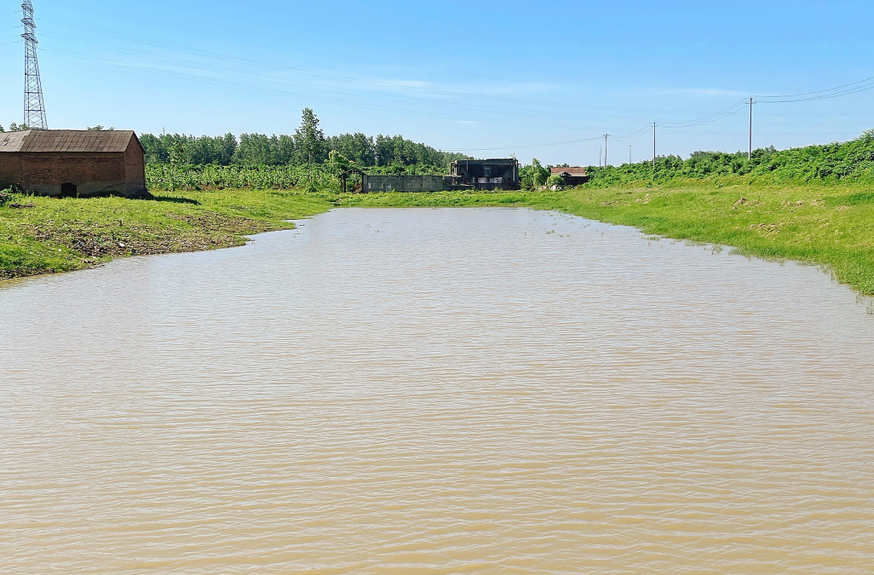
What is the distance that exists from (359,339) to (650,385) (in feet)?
13.2

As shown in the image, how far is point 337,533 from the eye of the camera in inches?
183

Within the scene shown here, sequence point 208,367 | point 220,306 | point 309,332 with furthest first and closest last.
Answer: point 220,306
point 309,332
point 208,367

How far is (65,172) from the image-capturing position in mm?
41250

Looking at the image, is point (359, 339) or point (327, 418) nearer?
point (327, 418)

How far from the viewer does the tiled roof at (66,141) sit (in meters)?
41.2

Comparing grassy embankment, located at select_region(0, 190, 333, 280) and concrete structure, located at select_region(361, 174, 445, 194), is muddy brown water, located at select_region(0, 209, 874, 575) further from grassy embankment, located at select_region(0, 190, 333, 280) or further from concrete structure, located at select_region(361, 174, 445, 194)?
concrete structure, located at select_region(361, 174, 445, 194)

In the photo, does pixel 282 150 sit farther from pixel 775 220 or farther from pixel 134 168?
pixel 775 220

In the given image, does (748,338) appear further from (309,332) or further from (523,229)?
(523,229)

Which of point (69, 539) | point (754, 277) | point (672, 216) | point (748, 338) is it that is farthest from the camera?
point (672, 216)

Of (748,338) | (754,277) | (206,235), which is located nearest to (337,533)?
(748,338)

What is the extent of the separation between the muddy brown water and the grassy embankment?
18.0 feet

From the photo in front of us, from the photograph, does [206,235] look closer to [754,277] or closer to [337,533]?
[754,277]

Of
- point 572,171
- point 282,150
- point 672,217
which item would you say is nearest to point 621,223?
point 672,217

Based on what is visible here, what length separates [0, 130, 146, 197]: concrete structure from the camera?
135 feet
